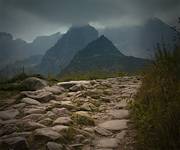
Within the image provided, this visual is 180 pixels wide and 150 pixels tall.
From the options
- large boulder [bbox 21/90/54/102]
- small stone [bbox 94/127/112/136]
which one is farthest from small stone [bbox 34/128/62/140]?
large boulder [bbox 21/90/54/102]

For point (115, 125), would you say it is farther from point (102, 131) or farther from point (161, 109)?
point (161, 109)

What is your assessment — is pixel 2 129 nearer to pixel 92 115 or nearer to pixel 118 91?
pixel 92 115

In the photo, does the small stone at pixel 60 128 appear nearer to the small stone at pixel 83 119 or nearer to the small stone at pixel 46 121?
the small stone at pixel 46 121

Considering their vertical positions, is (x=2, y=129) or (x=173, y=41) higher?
(x=173, y=41)

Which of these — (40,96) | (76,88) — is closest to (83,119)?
(40,96)

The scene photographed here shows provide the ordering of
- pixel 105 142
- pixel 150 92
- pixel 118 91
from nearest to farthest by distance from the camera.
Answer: pixel 105 142, pixel 150 92, pixel 118 91

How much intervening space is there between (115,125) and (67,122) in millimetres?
797

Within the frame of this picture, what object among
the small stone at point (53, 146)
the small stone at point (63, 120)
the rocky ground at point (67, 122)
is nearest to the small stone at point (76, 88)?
the rocky ground at point (67, 122)

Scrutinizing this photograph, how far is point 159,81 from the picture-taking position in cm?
487

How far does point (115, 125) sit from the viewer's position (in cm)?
470

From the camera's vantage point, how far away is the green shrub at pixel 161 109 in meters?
3.18

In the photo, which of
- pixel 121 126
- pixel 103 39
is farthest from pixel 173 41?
pixel 103 39

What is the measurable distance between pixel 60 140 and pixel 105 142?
2.07 ft

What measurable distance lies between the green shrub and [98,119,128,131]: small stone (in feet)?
0.68
